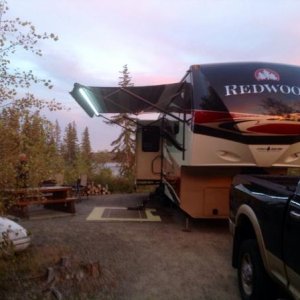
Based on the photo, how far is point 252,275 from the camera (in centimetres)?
498

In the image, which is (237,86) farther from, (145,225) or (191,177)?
(145,225)

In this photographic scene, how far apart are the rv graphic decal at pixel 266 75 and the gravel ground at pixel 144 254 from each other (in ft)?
10.0

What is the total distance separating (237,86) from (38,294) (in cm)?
501

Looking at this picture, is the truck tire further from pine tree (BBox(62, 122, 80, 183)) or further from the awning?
pine tree (BBox(62, 122, 80, 183))

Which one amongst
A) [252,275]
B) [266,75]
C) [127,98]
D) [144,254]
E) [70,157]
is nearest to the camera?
[252,275]

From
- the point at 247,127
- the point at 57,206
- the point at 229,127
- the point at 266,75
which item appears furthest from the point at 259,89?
the point at 57,206

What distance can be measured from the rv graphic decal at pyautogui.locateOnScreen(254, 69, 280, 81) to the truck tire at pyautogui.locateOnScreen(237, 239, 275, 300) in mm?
3952

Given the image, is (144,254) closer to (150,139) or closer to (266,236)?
(266,236)

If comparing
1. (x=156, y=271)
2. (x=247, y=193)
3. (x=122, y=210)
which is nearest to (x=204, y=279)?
(x=156, y=271)

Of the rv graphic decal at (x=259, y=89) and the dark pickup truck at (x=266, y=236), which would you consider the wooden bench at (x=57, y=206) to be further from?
the dark pickup truck at (x=266, y=236)

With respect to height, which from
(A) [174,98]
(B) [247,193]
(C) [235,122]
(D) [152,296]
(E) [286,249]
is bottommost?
(D) [152,296]

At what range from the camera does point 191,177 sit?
9180 mm

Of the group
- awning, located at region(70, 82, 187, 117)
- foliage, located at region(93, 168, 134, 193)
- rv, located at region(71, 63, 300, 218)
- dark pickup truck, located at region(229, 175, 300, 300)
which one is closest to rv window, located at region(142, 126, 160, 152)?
awning, located at region(70, 82, 187, 117)

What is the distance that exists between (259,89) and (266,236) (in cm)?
426
